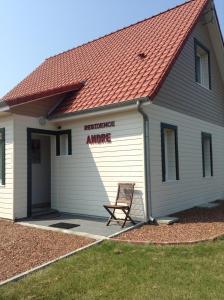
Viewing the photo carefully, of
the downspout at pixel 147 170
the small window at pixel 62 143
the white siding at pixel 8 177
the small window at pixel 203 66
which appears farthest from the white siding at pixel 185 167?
the white siding at pixel 8 177

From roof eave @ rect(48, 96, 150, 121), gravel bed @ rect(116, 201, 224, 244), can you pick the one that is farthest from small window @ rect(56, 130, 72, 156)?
gravel bed @ rect(116, 201, 224, 244)

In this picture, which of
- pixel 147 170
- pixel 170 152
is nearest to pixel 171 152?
pixel 170 152

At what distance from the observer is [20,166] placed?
1077 cm

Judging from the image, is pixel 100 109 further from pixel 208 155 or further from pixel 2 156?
Answer: pixel 208 155

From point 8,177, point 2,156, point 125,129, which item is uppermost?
point 125,129

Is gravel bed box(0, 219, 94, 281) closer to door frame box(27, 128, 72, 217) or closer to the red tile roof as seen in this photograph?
door frame box(27, 128, 72, 217)

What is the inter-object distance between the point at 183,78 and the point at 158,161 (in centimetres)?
343

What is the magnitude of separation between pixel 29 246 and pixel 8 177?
362 centimetres

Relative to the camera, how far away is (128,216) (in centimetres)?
941

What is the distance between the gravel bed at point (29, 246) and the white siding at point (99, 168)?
7.40 feet

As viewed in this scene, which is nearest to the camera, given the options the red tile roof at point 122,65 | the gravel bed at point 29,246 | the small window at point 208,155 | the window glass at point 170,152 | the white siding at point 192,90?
the gravel bed at point 29,246

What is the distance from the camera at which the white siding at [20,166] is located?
1062cm

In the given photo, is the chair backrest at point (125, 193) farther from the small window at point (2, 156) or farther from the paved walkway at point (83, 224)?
the small window at point (2, 156)

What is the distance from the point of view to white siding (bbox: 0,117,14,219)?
418 inches
